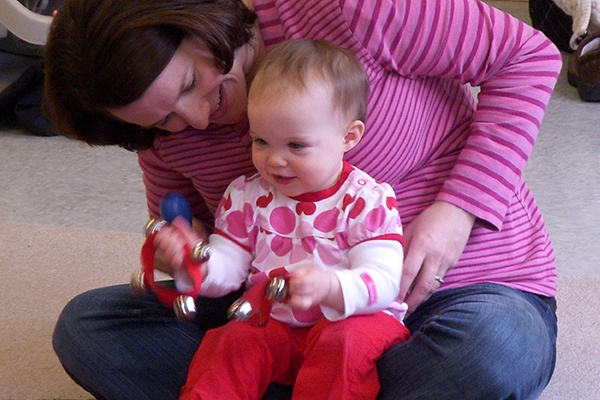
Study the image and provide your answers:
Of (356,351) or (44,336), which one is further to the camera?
(44,336)

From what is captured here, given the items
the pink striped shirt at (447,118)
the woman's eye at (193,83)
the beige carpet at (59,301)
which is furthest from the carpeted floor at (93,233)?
the woman's eye at (193,83)

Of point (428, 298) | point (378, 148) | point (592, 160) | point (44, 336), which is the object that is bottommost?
point (44, 336)

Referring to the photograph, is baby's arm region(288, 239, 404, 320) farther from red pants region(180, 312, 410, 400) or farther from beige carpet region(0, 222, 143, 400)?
beige carpet region(0, 222, 143, 400)

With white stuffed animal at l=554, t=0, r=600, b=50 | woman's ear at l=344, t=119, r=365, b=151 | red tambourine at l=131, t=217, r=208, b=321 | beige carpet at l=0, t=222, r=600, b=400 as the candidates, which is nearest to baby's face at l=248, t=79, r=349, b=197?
woman's ear at l=344, t=119, r=365, b=151

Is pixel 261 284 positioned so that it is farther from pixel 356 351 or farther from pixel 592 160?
pixel 592 160

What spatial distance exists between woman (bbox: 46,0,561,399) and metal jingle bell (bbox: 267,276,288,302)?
5.8 inches

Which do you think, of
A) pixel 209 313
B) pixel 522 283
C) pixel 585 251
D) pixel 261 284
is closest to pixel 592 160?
pixel 585 251

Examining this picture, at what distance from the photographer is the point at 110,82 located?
796 millimetres

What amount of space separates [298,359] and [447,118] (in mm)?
311

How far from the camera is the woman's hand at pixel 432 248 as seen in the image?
87 centimetres

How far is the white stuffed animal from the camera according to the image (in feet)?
6.85

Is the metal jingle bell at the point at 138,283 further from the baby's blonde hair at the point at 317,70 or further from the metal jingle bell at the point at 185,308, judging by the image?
the baby's blonde hair at the point at 317,70

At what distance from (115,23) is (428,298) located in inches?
16.8

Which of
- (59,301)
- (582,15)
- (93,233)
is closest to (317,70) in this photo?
(59,301)
